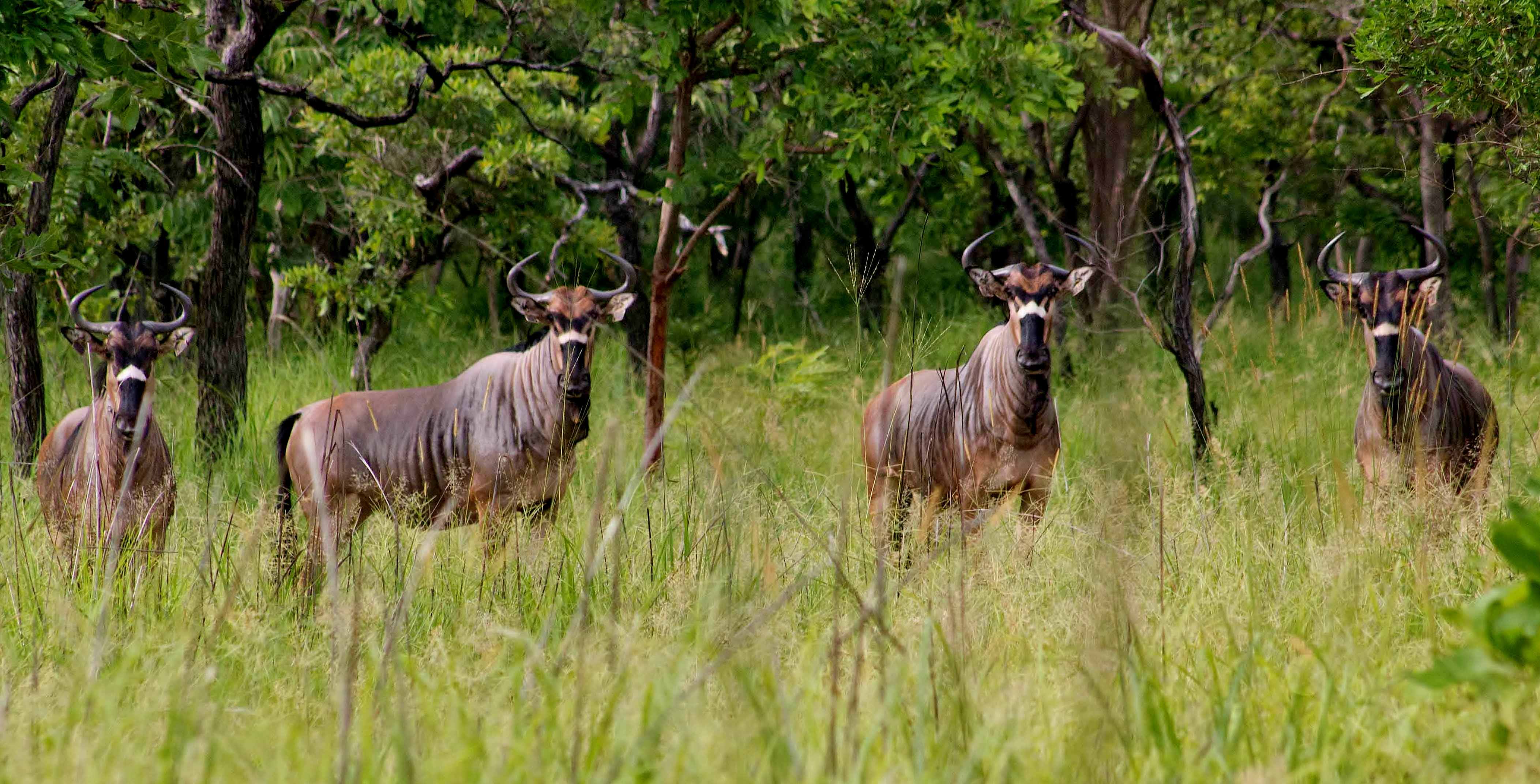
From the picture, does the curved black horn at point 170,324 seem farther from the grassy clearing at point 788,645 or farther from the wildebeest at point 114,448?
the grassy clearing at point 788,645

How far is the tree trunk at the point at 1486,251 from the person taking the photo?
33.5 ft

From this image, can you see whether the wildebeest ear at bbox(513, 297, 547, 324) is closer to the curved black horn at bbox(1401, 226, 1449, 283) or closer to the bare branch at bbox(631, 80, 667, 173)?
the curved black horn at bbox(1401, 226, 1449, 283)

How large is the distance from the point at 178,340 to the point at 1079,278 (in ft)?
13.4

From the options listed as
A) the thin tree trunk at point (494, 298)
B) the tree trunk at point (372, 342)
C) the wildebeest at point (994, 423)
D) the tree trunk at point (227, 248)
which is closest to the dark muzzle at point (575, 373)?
the wildebeest at point (994, 423)

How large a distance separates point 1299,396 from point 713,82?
18.3ft

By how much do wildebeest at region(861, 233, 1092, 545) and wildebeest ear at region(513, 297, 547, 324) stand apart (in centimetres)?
157

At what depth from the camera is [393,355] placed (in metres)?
12.0

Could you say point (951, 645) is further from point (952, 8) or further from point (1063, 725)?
point (952, 8)

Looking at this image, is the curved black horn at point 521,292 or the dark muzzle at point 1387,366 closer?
the dark muzzle at point 1387,366

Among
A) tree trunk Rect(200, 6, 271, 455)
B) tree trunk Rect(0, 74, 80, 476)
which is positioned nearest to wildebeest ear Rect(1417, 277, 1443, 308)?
tree trunk Rect(200, 6, 271, 455)

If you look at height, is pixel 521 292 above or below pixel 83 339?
above

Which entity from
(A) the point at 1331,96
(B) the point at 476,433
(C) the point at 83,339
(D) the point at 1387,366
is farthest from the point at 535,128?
(A) the point at 1331,96

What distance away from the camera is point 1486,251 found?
1094 cm

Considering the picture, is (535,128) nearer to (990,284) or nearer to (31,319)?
(31,319)
